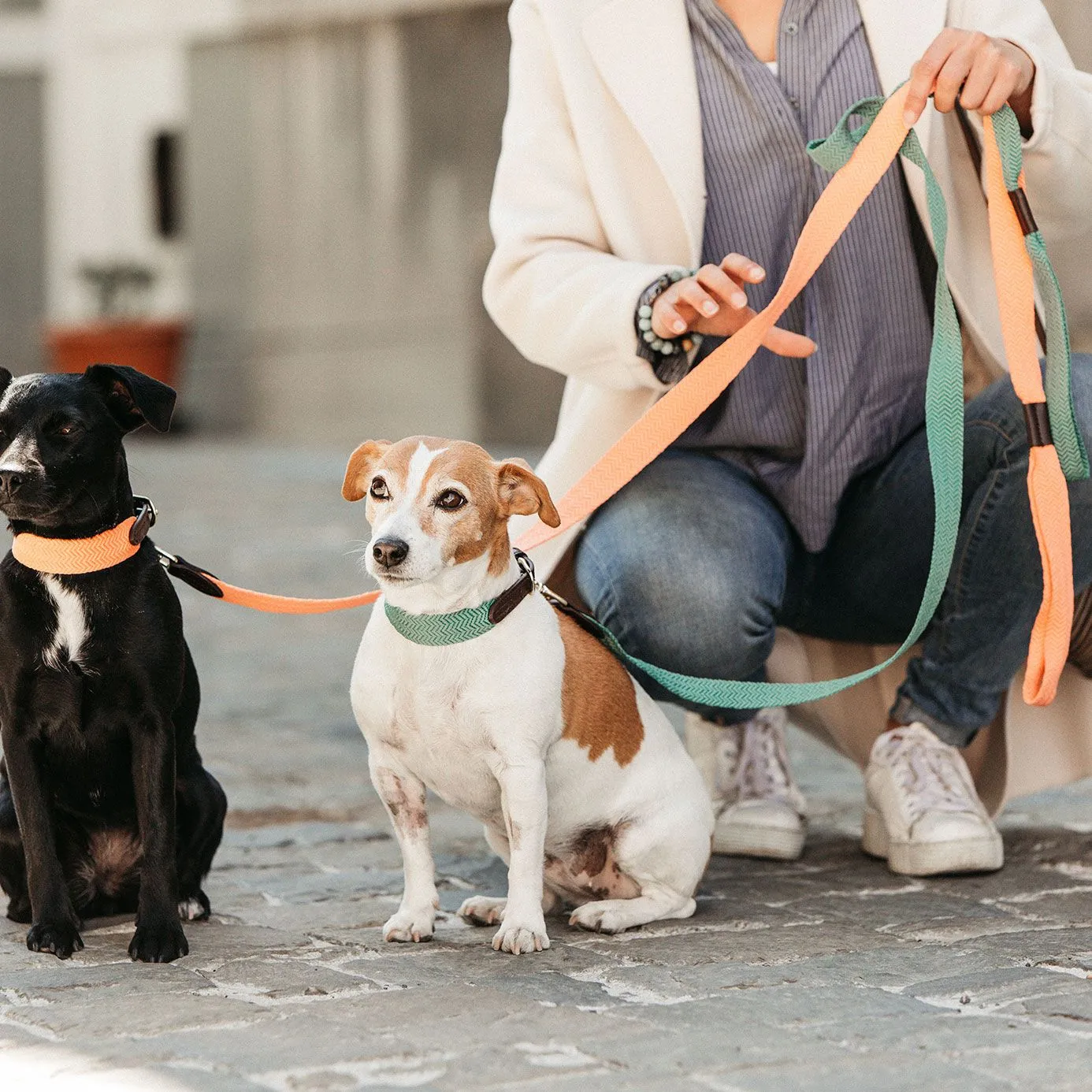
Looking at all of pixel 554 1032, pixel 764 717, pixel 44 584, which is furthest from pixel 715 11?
pixel 554 1032

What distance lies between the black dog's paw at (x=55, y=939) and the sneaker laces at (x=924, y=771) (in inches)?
55.0

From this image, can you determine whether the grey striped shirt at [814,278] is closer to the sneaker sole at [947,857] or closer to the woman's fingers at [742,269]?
the woman's fingers at [742,269]

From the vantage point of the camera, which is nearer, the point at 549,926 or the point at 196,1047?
the point at 196,1047

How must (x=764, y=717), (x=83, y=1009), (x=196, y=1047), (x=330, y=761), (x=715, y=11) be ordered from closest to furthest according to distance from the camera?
(x=196, y=1047) < (x=83, y=1009) < (x=715, y=11) < (x=764, y=717) < (x=330, y=761)

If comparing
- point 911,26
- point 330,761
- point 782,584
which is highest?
point 911,26

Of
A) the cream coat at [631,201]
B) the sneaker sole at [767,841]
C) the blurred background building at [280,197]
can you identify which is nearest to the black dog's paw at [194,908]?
the cream coat at [631,201]

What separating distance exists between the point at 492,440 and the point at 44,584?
33.5 feet

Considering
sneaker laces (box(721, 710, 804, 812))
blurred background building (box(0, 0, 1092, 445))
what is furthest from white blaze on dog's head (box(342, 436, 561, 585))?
blurred background building (box(0, 0, 1092, 445))

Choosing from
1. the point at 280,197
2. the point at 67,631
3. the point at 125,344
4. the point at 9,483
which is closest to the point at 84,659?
the point at 67,631

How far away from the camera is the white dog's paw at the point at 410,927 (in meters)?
2.42

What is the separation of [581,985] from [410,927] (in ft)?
1.16

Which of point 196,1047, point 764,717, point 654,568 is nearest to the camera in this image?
point 196,1047

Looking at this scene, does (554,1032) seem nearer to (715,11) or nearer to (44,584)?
(44,584)

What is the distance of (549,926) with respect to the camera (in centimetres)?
253
